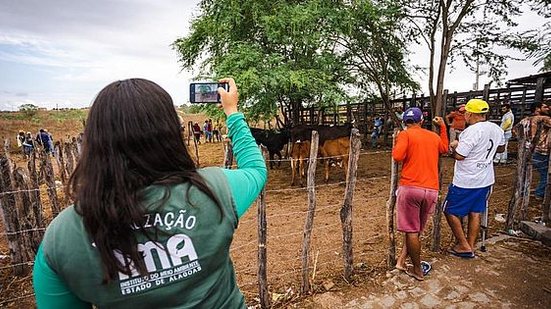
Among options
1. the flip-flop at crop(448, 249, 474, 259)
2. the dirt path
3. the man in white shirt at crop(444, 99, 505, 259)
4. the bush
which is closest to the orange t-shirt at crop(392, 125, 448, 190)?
the man in white shirt at crop(444, 99, 505, 259)

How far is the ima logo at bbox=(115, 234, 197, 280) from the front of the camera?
903mm

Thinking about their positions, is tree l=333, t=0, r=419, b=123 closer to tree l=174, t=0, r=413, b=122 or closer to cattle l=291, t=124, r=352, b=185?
tree l=174, t=0, r=413, b=122

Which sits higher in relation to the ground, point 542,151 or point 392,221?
point 542,151

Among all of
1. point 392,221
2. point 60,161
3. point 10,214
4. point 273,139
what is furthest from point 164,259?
point 273,139

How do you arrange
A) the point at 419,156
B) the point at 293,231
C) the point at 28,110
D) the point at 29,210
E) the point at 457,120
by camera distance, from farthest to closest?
1. the point at 28,110
2. the point at 457,120
3. the point at 293,231
4. the point at 29,210
5. the point at 419,156

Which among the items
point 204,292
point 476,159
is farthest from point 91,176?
point 476,159

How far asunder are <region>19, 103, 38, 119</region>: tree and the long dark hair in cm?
3565

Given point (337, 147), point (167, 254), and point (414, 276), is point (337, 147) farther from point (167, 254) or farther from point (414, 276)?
point (167, 254)

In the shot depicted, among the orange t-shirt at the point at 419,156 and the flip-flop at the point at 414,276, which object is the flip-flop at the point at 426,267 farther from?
the orange t-shirt at the point at 419,156

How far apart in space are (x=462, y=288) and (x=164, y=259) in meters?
3.46

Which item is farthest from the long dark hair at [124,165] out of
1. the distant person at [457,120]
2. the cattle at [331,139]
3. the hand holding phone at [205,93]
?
the cattle at [331,139]

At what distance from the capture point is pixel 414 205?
337 cm

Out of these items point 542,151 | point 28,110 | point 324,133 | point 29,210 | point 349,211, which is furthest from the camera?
point 28,110

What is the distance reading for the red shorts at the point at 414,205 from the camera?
131 inches
